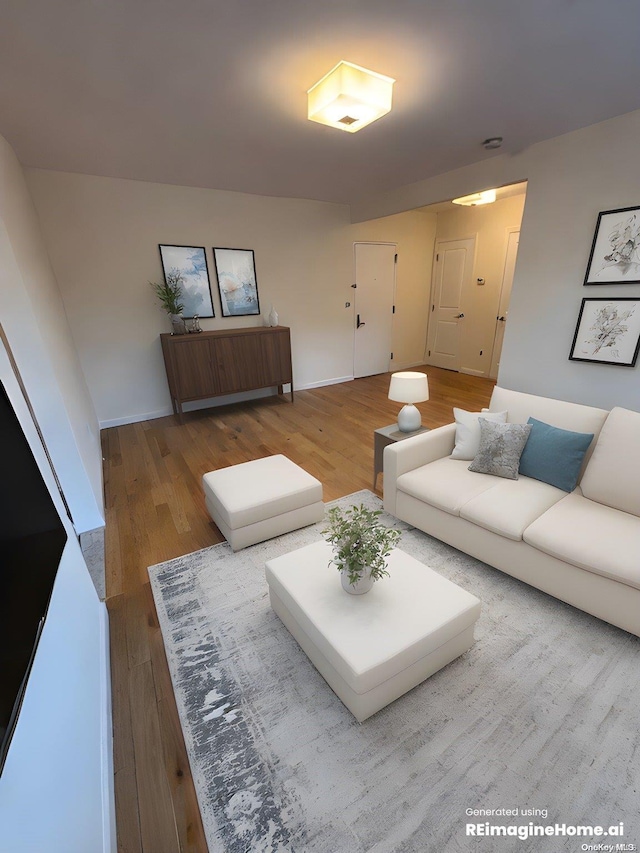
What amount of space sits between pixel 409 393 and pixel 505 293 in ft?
13.3

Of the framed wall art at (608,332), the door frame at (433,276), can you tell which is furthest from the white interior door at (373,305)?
the framed wall art at (608,332)

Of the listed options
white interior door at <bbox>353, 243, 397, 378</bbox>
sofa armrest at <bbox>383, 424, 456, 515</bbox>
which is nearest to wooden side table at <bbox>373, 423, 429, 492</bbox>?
A: sofa armrest at <bbox>383, 424, 456, 515</bbox>

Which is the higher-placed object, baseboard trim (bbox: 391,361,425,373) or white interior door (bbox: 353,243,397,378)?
white interior door (bbox: 353,243,397,378)

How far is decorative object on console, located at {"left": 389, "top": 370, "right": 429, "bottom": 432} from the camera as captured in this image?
258cm

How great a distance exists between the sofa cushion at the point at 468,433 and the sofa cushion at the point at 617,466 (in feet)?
1.86

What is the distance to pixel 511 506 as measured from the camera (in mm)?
1947

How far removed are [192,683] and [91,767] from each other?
0.48 meters

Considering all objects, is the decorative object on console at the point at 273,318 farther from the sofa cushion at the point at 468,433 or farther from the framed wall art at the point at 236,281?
the sofa cushion at the point at 468,433

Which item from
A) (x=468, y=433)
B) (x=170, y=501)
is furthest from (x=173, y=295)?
(x=468, y=433)

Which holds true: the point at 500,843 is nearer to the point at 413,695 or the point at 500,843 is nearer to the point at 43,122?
the point at 413,695

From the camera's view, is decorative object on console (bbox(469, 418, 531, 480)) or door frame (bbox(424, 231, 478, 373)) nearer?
decorative object on console (bbox(469, 418, 531, 480))

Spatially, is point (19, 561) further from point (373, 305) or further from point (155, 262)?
point (373, 305)

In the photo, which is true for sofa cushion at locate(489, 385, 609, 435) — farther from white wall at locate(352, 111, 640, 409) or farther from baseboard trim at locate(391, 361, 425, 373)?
baseboard trim at locate(391, 361, 425, 373)

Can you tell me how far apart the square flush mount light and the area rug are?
2725 mm
